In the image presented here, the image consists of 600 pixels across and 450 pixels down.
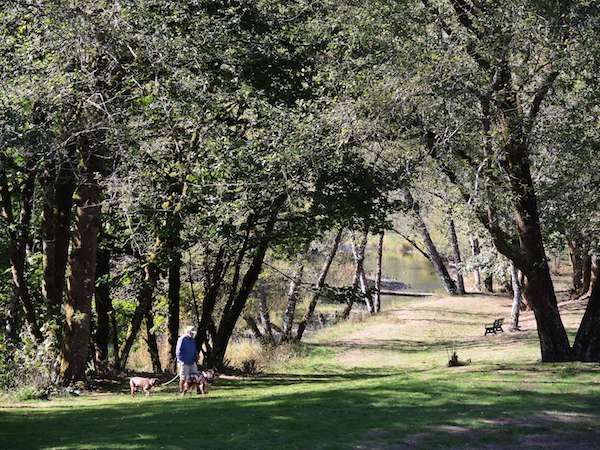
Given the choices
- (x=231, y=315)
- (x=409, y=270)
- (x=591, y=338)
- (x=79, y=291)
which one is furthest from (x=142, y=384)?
(x=409, y=270)

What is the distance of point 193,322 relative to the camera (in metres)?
31.3

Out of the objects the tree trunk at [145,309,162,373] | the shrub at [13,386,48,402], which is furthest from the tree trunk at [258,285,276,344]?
the shrub at [13,386,48,402]

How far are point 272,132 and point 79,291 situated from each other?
589cm

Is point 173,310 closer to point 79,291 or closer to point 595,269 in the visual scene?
point 79,291

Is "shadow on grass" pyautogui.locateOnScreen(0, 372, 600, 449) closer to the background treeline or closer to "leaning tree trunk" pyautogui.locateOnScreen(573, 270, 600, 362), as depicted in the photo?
"leaning tree trunk" pyautogui.locateOnScreen(573, 270, 600, 362)

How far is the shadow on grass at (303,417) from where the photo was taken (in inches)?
399

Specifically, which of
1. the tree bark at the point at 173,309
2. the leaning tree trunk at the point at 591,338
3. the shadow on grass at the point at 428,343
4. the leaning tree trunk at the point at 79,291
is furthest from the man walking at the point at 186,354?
the shadow on grass at the point at 428,343

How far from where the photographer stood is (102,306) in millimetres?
24656

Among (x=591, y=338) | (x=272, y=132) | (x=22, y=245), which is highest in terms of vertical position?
(x=272, y=132)

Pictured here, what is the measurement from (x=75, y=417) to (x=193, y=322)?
57.8ft

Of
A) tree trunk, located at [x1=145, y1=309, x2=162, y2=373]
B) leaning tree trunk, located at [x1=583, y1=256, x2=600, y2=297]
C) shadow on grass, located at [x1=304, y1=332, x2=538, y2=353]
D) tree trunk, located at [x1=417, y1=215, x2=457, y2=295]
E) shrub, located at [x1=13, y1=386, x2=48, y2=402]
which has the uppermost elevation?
tree trunk, located at [x1=417, y1=215, x2=457, y2=295]

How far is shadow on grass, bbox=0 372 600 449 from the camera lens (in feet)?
33.3

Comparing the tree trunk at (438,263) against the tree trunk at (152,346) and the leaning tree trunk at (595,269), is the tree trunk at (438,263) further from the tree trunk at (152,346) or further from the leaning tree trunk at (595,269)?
the tree trunk at (152,346)

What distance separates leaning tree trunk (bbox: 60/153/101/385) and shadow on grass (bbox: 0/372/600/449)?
9.16ft
